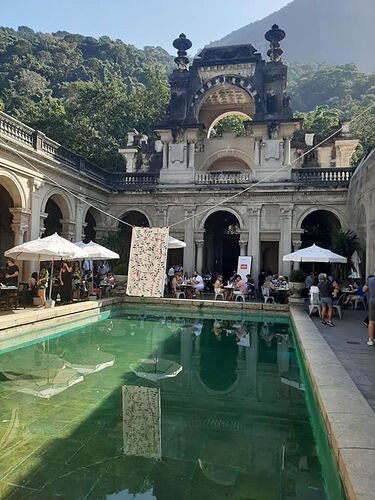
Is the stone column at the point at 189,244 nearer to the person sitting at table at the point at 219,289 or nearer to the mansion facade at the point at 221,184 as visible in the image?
the mansion facade at the point at 221,184

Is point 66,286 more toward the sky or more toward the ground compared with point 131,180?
more toward the ground

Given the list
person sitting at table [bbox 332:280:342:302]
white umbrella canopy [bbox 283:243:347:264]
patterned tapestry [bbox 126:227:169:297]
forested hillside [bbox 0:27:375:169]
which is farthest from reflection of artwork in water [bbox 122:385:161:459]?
forested hillside [bbox 0:27:375:169]

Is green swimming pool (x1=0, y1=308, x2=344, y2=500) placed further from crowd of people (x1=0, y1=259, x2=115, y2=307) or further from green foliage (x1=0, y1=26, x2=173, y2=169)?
green foliage (x1=0, y1=26, x2=173, y2=169)

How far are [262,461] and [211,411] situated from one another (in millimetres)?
1187

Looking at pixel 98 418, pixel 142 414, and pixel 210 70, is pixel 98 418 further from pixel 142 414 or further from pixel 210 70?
pixel 210 70

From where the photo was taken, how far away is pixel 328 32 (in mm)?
135500

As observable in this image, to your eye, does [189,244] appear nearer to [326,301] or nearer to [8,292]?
[326,301]

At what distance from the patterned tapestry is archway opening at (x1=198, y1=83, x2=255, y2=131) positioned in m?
10.6

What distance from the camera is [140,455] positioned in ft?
11.6

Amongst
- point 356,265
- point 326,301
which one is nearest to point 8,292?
point 326,301

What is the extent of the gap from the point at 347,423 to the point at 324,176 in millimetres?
15942

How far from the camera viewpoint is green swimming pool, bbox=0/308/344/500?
3105 mm

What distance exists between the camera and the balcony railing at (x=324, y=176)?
690 inches

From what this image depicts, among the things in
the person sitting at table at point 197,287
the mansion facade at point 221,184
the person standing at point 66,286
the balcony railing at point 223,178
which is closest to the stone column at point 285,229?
the mansion facade at point 221,184
